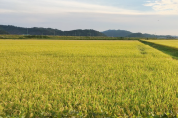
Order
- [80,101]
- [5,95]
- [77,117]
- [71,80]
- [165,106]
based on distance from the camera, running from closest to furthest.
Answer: [77,117]
[165,106]
[80,101]
[5,95]
[71,80]

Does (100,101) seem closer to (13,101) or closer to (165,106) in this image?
(165,106)

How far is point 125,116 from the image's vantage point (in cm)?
250

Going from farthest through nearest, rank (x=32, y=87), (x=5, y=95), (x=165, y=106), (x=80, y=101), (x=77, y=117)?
1. (x=32, y=87)
2. (x=5, y=95)
3. (x=80, y=101)
4. (x=165, y=106)
5. (x=77, y=117)

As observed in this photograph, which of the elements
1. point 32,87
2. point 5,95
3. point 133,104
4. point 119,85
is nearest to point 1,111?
point 5,95

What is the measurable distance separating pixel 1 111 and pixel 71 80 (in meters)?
2.32

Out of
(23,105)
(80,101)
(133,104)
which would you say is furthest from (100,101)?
(23,105)

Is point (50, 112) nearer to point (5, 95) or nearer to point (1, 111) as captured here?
point (1, 111)

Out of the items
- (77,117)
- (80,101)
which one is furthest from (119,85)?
(77,117)

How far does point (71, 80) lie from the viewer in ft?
15.9

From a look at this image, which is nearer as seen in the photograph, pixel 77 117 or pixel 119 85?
pixel 77 117

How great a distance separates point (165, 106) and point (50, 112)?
82.2 inches

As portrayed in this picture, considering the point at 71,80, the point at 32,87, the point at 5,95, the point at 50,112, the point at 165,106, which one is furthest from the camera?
the point at 71,80

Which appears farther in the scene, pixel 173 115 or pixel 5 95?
pixel 5 95

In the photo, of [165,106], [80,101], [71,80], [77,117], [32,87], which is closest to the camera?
[77,117]
